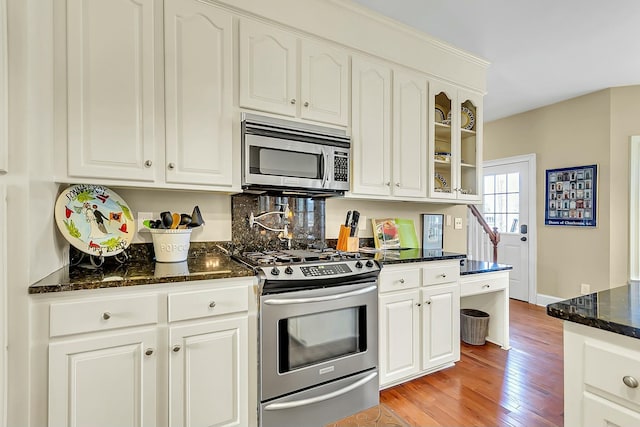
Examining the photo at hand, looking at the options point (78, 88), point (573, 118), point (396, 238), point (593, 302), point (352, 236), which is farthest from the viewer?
point (573, 118)

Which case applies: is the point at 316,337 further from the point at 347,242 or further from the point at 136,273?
the point at 136,273

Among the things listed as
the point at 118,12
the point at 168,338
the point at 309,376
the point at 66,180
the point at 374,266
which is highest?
the point at 118,12

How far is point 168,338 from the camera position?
1440 mm

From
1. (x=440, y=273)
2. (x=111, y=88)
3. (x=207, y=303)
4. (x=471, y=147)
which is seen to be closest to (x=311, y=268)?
(x=207, y=303)

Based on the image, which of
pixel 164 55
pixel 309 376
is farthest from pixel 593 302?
pixel 164 55

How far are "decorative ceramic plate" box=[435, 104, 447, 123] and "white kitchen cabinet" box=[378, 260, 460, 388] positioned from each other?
1.32 m

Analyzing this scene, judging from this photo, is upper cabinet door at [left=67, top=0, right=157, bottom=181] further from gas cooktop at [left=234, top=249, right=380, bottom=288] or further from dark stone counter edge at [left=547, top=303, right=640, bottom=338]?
dark stone counter edge at [left=547, top=303, right=640, bottom=338]

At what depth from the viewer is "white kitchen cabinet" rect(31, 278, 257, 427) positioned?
1.25 meters

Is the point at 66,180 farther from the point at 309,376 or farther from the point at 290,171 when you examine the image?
the point at 309,376

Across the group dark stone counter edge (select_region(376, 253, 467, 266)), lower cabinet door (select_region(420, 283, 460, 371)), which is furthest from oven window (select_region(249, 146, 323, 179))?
lower cabinet door (select_region(420, 283, 460, 371))

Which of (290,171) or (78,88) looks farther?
(290,171)

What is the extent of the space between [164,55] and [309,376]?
1.94 meters

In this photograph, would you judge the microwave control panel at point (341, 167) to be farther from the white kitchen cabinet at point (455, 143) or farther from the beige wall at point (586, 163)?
the beige wall at point (586, 163)

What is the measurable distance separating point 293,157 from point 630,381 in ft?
5.86
